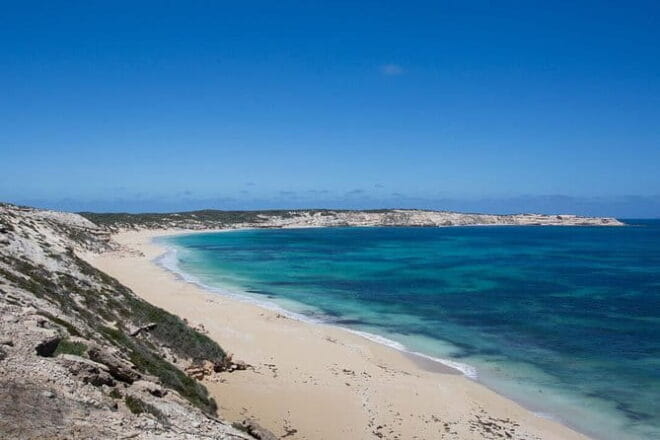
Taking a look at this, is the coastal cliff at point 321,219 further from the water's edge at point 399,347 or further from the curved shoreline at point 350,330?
the water's edge at point 399,347

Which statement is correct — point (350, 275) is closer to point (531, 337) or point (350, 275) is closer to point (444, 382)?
point (531, 337)

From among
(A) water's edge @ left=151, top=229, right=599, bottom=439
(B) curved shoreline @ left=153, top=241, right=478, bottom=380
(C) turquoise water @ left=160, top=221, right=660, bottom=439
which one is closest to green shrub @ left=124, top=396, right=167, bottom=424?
(A) water's edge @ left=151, top=229, right=599, bottom=439

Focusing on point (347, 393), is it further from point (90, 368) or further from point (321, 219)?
point (321, 219)

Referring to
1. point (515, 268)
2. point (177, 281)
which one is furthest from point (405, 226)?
point (177, 281)

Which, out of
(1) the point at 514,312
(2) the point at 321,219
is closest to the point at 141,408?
(1) the point at 514,312

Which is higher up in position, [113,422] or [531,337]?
[113,422]

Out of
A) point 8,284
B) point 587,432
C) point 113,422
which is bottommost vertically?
point 587,432
